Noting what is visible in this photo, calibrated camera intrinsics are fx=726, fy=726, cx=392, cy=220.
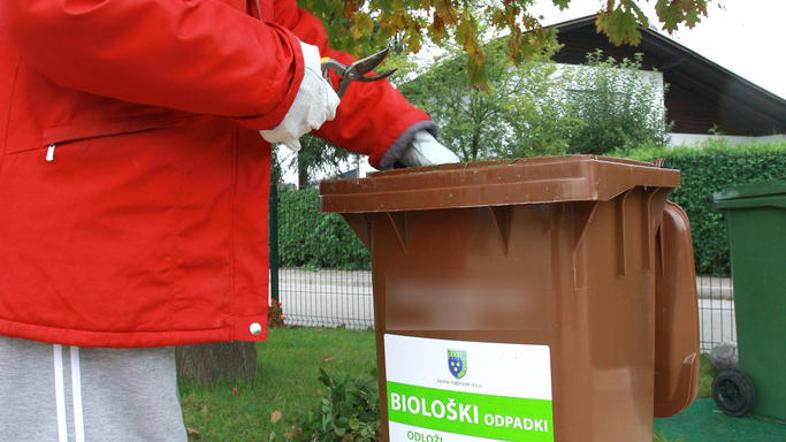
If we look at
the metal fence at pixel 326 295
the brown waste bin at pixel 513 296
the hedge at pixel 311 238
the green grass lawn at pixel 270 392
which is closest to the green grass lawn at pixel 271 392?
the green grass lawn at pixel 270 392

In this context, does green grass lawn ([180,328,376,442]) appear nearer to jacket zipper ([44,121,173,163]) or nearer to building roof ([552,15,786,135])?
jacket zipper ([44,121,173,163])

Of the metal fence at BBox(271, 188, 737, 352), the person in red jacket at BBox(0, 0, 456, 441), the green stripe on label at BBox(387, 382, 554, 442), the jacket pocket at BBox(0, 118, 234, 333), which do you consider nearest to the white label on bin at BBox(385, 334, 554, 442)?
the green stripe on label at BBox(387, 382, 554, 442)

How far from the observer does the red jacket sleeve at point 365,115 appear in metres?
1.79

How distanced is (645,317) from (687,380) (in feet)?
1.31

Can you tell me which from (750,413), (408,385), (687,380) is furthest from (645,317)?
(750,413)

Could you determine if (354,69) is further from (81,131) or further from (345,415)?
(345,415)

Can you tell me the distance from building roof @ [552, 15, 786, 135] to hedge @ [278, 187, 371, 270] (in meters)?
13.6

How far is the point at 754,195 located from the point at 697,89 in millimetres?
21289

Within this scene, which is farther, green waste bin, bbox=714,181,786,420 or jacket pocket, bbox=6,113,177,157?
green waste bin, bbox=714,181,786,420

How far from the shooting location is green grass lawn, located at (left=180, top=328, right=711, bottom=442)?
4.09 meters

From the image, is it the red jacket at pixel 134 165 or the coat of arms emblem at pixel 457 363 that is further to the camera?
the coat of arms emblem at pixel 457 363

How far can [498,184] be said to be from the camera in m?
1.73

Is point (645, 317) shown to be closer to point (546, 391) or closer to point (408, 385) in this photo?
point (546, 391)

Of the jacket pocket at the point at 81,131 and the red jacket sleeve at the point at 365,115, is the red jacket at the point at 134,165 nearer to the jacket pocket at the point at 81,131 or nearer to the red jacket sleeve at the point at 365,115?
the jacket pocket at the point at 81,131
